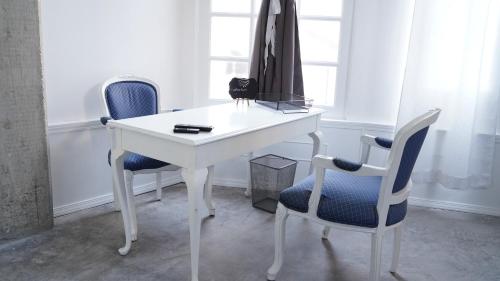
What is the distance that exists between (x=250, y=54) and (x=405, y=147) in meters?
1.91

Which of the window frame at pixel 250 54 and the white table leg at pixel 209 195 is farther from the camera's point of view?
the window frame at pixel 250 54

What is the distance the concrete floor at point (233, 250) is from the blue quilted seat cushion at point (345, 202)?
45 centimetres

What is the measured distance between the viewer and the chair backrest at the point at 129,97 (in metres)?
2.66

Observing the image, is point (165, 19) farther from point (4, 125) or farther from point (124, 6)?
point (4, 125)

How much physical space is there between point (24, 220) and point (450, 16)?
3029 millimetres

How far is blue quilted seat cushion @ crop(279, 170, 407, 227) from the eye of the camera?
5.97ft

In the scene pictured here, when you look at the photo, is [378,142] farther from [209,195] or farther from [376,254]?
[209,195]

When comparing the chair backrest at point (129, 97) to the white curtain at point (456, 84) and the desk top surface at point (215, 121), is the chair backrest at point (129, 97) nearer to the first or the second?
the desk top surface at point (215, 121)

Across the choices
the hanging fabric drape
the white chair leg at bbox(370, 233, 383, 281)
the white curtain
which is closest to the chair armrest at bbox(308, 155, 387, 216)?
the white chair leg at bbox(370, 233, 383, 281)

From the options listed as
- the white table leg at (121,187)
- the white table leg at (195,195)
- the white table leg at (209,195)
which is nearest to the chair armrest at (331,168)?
the white table leg at (195,195)

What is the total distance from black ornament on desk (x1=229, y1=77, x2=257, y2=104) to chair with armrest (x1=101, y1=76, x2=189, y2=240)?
577mm

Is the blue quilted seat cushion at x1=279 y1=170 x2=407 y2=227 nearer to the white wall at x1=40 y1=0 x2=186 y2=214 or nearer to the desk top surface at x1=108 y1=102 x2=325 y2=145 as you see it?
the desk top surface at x1=108 y1=102 x2=325 y2=145

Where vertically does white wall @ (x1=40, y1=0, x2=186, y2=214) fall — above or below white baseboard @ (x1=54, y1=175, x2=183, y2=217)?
above

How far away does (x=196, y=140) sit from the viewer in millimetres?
1738
